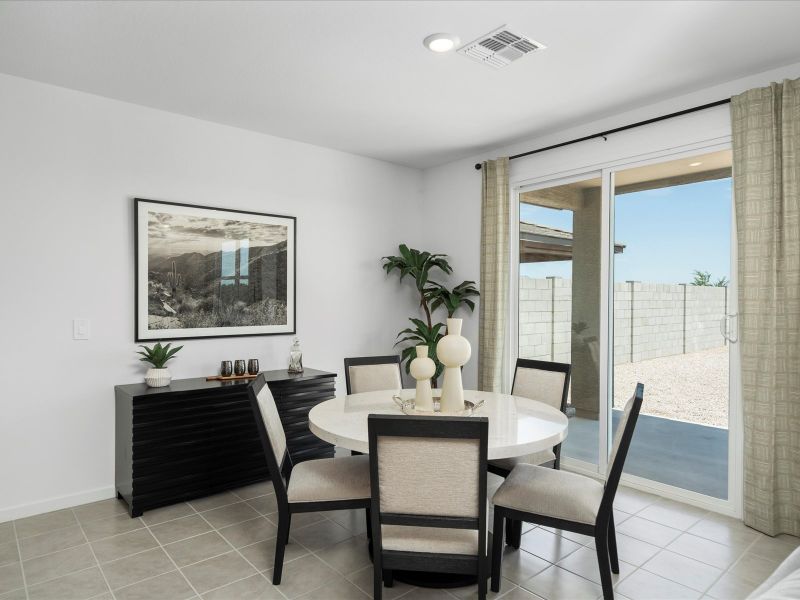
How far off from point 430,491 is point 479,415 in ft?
2.57

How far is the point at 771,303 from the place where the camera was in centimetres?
291

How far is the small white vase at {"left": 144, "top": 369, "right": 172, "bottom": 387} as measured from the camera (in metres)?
3.37

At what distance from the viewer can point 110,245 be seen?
3.43 m

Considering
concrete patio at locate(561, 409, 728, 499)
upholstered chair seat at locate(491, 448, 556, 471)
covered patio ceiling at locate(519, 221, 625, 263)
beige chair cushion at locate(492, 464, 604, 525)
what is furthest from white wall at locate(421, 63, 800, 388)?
beige chair cushion at locate(492, 464, 604, 525)

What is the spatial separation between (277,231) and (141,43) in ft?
5.82

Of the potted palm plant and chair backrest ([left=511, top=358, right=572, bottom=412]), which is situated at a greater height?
the potted palm plant

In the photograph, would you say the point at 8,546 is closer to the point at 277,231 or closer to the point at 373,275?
the point at 277,231

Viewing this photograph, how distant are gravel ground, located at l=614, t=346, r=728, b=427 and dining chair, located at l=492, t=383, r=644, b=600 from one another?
4.87 feet

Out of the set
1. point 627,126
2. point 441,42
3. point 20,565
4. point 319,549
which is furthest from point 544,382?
point 20,565

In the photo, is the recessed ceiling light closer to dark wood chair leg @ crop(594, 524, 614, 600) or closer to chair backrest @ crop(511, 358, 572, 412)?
chair backrest @ crop(511, 358, 572, 412)

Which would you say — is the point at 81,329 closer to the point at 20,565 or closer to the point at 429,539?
the point at 20,565

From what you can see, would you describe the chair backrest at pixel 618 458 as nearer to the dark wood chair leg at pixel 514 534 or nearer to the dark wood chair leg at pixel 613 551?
the dark wood chair leg at pixel 613 551

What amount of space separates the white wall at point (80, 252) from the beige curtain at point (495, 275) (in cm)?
179

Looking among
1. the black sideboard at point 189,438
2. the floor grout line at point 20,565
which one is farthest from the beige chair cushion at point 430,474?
the black sideboard at point 189,438
